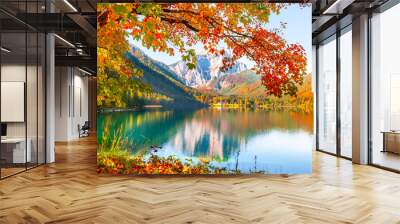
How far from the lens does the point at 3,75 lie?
245 inches

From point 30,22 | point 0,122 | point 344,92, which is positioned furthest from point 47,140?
point 344,92

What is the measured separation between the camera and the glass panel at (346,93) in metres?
8.73

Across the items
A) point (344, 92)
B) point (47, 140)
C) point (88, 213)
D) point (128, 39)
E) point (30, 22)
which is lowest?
point (88, 213)

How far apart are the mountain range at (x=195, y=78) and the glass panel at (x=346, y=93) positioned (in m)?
3.26

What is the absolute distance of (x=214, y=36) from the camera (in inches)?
254

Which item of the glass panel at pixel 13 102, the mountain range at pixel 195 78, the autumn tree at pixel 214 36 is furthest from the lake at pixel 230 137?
the glass panel at pixel 13 102

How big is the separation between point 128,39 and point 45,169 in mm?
3039

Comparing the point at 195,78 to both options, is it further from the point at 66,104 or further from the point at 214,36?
the point at 66,104

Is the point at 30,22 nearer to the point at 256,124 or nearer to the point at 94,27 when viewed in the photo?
the point at 94,27

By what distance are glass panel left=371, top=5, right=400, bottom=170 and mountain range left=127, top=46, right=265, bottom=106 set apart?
257 centimetres

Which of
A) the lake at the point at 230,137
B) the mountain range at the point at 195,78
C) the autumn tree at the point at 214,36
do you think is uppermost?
the autumn tree at the point at 214,36

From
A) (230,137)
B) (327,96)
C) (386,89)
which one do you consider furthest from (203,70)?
(327,96)

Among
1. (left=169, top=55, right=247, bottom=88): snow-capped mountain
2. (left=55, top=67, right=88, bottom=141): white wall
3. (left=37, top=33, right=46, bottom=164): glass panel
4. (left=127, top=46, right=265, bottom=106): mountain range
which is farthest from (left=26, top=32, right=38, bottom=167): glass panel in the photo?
(left=55, top=67, right=88, bottom=141): white wall

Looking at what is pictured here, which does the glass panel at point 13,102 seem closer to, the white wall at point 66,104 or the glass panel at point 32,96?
the glass panel at point 32,96
